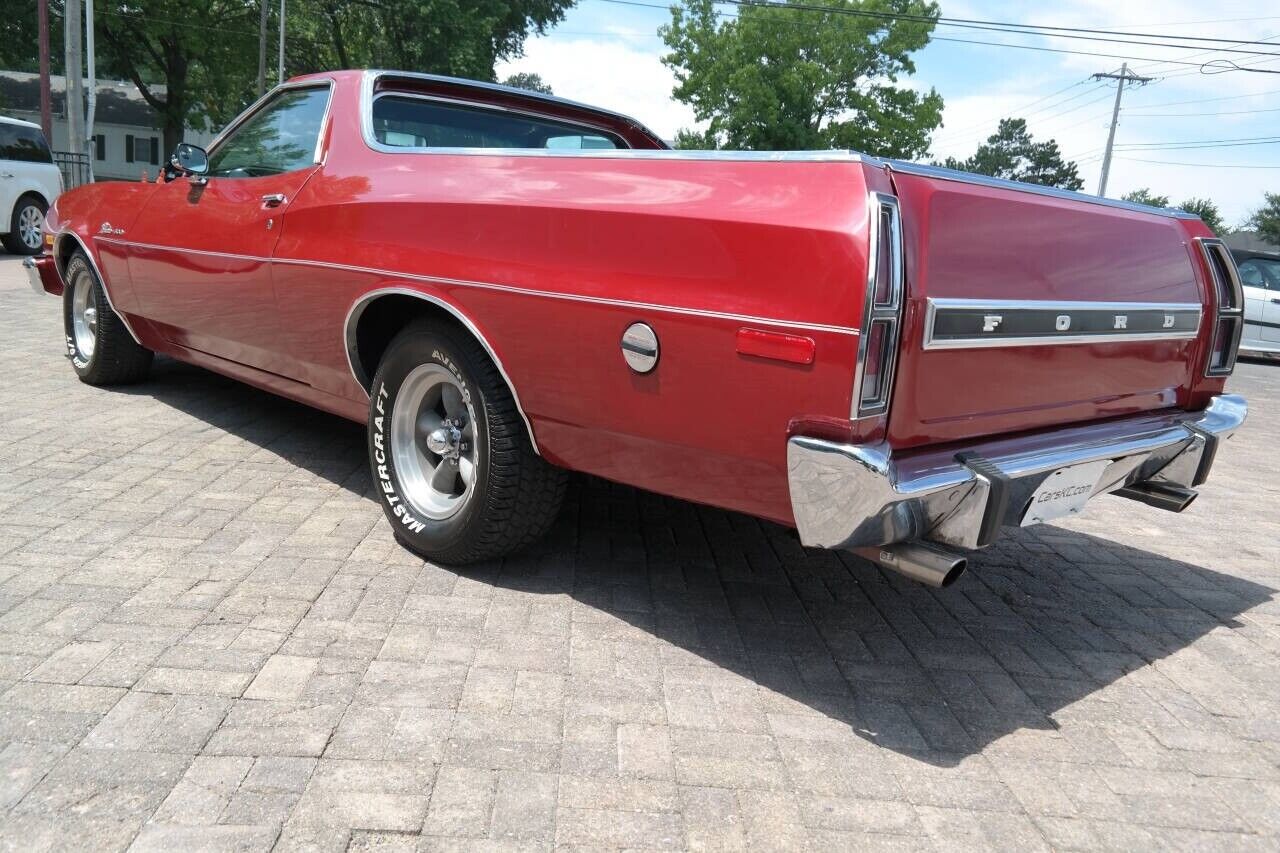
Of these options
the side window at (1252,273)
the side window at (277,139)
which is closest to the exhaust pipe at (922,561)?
the side window at (277,139)

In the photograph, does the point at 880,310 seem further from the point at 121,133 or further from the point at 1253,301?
the point at 121,133

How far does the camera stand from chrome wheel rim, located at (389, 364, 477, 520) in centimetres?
344

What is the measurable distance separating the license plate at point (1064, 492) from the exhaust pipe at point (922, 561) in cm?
40

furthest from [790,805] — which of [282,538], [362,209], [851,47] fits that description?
[851,47]

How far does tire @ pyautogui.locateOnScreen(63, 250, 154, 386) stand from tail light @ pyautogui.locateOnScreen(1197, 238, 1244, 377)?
5317 millimetres

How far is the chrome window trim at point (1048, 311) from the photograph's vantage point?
238 centimetres

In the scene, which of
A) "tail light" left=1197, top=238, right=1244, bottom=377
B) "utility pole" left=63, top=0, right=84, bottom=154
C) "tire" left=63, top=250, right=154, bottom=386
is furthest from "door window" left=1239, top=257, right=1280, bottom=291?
"utility pole" left=63, top=0, right=84, bottom=154

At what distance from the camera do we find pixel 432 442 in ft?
11.4

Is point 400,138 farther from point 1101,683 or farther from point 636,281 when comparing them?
point 1101,683

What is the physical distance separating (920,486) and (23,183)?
16112mm

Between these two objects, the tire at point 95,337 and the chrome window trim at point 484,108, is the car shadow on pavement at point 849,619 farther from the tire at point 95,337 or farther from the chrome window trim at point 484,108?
the tire at point 95,337

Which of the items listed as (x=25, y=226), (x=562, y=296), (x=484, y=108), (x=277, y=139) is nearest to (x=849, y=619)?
(x=562, y=296)

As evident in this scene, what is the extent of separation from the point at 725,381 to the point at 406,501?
157cm

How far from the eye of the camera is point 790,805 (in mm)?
2215
